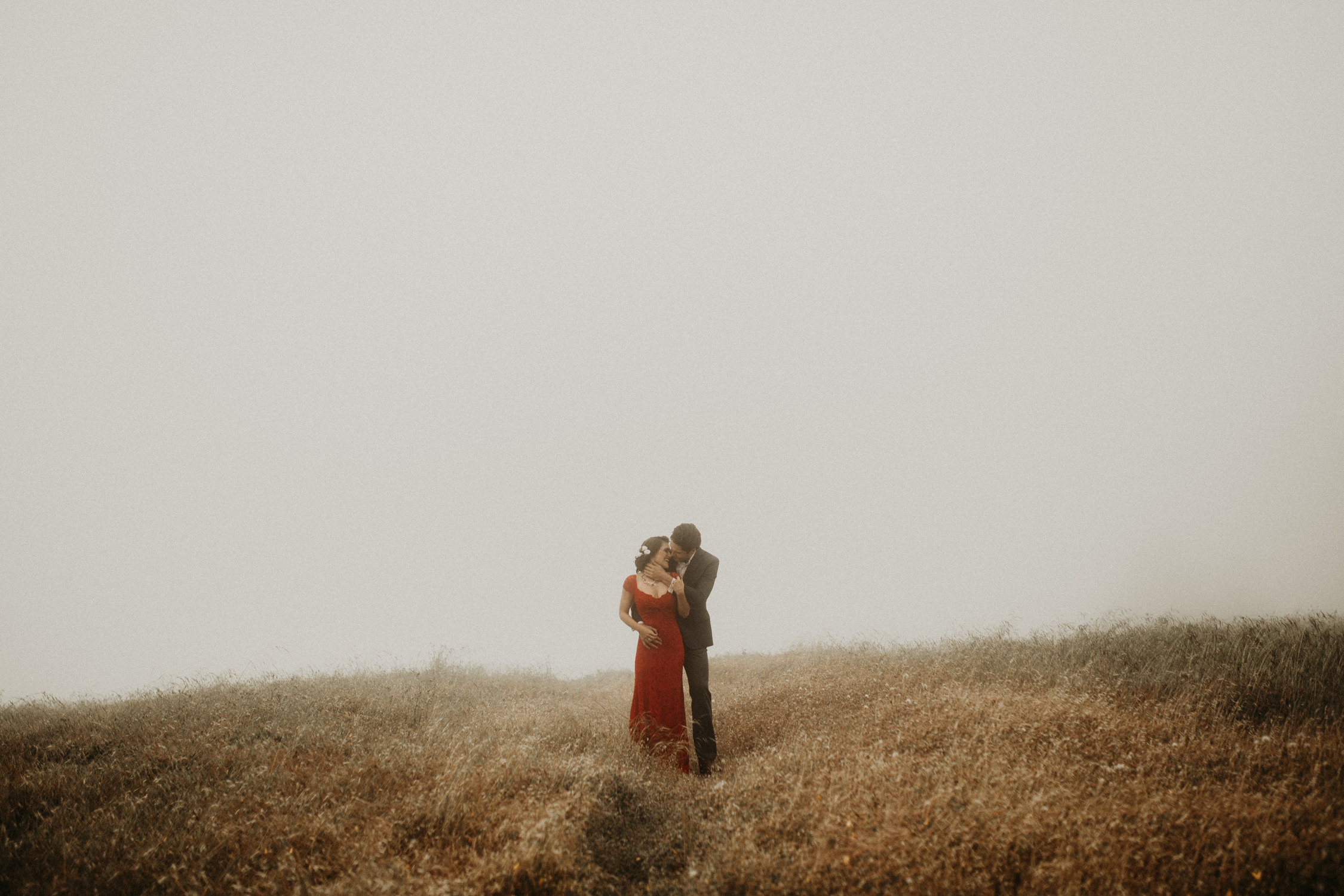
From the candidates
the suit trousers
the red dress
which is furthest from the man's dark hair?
the suit trousers

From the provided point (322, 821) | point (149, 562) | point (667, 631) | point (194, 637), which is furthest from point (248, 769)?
point (149, 562)

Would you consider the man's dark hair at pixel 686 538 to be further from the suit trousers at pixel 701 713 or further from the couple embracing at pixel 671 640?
the suit trousers at pixel 701 713

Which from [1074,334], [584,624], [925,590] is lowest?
[584,624]

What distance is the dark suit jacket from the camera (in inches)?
278

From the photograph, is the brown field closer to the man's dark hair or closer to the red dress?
the red dress

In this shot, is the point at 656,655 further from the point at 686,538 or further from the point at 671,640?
the point at 686,538

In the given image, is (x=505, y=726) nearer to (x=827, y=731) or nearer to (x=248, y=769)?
(x=248, y=769)

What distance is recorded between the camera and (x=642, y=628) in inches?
268

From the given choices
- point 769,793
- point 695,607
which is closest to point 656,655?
point 695,607

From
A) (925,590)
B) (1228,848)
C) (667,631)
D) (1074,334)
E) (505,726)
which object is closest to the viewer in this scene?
(1228,848)

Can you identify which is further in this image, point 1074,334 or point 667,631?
point 1074,334

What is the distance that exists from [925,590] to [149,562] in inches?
3156

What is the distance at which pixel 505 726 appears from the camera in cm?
645

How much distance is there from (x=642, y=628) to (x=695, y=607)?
32.0 inches
